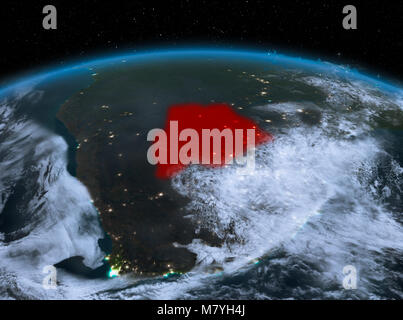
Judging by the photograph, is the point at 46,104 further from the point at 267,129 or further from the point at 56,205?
the point at 267,129

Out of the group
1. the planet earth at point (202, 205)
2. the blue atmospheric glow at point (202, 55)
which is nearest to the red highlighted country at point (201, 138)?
the planet earth at point (202, 205)

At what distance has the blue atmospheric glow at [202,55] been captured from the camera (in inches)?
355

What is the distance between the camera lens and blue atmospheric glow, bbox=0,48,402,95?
355 inches

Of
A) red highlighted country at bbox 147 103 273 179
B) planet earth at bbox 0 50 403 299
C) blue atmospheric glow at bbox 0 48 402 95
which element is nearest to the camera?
planet earth at bbox 0 50 403 299

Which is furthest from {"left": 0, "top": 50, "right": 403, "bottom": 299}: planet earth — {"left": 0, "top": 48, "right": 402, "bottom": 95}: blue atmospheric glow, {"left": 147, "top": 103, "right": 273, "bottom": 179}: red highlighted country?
{"left": 0, "top": 48, "right": 402, "bottom": 95}: blue atmospheric glow

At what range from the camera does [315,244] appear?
327 cm

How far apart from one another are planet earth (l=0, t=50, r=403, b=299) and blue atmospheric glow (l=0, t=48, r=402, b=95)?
76.5 inches

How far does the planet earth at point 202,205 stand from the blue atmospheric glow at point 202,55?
194 cm

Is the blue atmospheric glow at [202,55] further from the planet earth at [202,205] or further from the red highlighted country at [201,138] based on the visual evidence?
the red highlighted country at [201,138]

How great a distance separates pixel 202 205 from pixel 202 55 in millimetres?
9947

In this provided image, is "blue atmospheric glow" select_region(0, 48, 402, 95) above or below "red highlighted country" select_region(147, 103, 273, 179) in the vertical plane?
above

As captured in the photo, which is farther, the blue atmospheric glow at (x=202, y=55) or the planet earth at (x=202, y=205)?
the blue atmospheric glow at (x=202, y=55)

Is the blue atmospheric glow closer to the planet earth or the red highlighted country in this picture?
the planet earth

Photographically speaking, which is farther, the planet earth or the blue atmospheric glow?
the blue atmospheric glow
